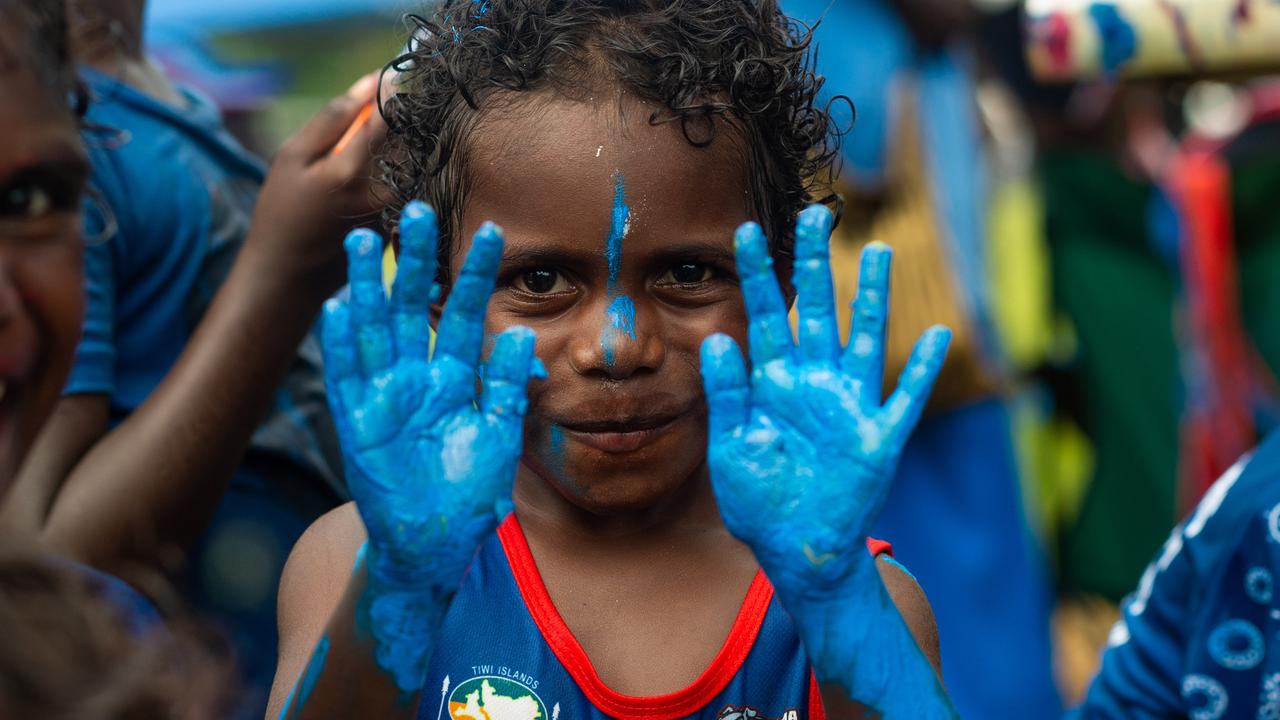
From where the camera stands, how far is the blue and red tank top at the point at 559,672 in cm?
180

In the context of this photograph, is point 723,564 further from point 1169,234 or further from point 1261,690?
point 1169,234

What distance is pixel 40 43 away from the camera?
6.58 feet

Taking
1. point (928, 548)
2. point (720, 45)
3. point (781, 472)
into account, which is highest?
point (720, 45)

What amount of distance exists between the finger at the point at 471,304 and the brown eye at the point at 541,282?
0.18 m

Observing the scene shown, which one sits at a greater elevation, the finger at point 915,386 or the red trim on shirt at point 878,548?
the finger at point 915,386

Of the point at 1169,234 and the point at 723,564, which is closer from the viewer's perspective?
the point at 723,564

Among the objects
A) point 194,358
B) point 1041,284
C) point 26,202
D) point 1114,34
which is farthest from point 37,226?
point 1041,284

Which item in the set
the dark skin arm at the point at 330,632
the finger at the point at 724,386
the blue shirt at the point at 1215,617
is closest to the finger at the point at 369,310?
the dark skin arm at the point at 330,632

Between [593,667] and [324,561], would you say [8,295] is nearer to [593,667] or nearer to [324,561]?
[324,561]

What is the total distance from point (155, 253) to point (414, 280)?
0.94 metres

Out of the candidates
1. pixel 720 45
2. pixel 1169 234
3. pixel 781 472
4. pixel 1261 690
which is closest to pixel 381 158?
pixel 720 45

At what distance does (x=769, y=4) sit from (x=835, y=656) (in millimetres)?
952

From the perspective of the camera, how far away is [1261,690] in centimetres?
237

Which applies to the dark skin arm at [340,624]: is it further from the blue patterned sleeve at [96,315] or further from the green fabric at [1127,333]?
the green fabric at [1127,333]
